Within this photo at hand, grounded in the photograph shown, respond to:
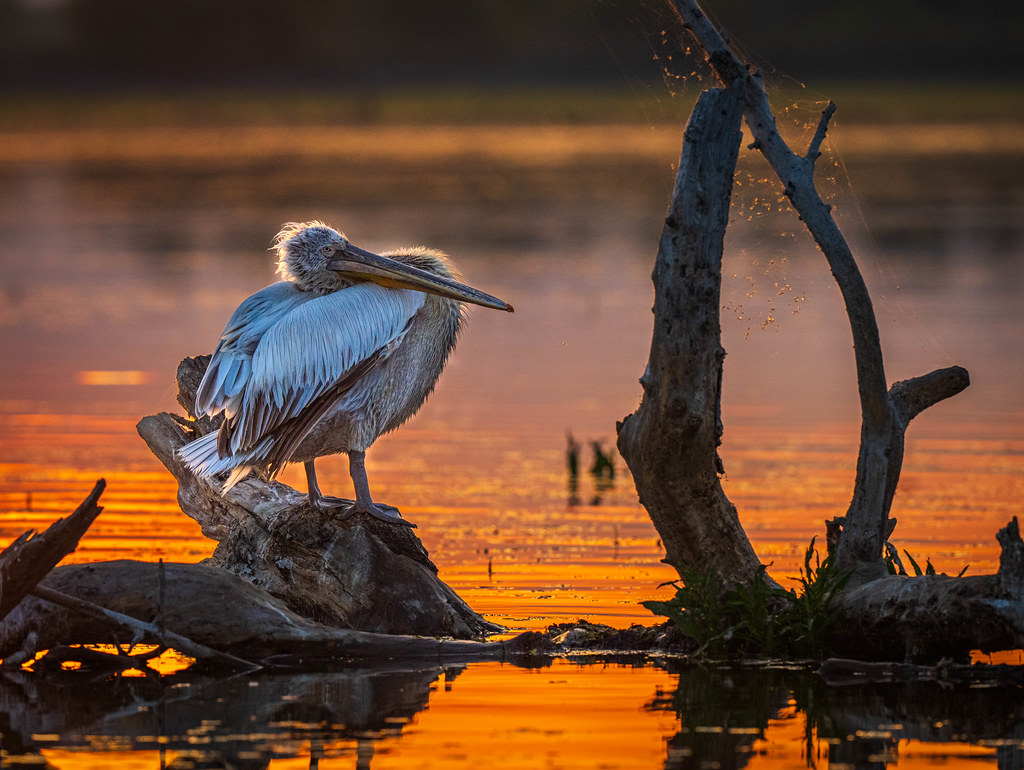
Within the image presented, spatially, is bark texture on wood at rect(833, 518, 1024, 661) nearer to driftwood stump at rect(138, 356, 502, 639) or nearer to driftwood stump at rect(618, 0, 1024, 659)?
driftwood stump at rect(618, 0, 1024, 659)

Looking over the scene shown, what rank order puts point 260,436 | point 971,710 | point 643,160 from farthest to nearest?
1. point 643,160
2. point 260,436
3. point 971,710

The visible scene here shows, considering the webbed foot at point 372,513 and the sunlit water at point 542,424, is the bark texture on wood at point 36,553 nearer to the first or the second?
the sunlit water at point 542,424

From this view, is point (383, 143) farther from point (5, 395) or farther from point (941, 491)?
point (941, 491)

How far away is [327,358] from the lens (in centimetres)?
709

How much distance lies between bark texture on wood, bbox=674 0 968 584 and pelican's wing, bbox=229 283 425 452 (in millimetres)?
1652

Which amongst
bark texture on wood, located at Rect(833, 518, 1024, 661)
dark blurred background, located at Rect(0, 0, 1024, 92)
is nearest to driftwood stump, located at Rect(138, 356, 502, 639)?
bark texture on wood, located at Rect(833, 518, 1024, 661)

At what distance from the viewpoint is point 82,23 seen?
77438 mm

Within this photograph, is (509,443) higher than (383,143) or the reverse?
the reverse

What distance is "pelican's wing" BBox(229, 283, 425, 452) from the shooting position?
702cm

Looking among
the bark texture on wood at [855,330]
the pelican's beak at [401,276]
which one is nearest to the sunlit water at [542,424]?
the bark texture on wood at [855,330]

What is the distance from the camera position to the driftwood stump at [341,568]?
22.4ft

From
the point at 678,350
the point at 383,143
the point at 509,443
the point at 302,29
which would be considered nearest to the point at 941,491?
the point at 509,443

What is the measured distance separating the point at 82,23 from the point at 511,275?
61.5m

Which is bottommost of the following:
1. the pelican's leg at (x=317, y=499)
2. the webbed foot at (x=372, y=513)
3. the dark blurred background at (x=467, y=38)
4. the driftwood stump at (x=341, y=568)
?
the driftwood stump at (x=341, y=568)
